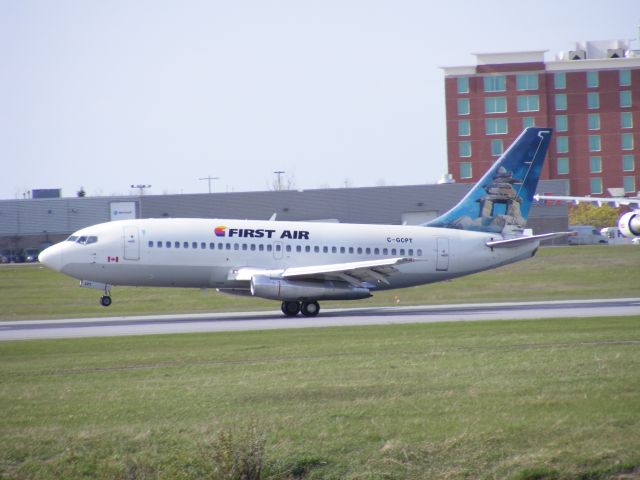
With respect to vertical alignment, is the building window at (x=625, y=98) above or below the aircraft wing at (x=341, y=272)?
above

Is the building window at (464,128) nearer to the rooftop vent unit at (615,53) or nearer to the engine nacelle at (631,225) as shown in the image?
the rooftop vent unit at (615,53)

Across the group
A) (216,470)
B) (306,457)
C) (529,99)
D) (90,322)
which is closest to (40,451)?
(216,470)

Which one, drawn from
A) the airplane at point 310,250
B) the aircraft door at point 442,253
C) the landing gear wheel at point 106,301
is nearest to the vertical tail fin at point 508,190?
the airplane at point 310,250

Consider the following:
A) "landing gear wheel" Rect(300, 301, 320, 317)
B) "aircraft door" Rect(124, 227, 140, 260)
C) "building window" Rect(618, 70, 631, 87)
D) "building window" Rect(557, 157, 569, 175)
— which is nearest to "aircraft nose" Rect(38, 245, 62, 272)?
"aircraft door" Rect(124, 227, 140, 260)

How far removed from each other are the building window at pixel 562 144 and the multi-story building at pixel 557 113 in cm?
11

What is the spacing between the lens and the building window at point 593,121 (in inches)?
4237

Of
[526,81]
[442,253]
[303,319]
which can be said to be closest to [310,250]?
[303,319]

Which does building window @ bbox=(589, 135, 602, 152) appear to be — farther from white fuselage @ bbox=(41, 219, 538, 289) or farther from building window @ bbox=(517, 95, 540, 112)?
white fuselage @ bbox=(41, 219, 538, 289)

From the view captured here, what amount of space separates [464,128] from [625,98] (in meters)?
17.4

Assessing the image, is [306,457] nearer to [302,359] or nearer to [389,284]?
[302,359]

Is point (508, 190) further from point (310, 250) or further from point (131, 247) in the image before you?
point (131, 247)

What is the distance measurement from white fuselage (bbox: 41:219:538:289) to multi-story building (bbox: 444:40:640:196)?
223 ft

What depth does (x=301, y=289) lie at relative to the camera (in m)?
37.7

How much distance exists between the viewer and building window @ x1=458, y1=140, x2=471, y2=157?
357 ft
